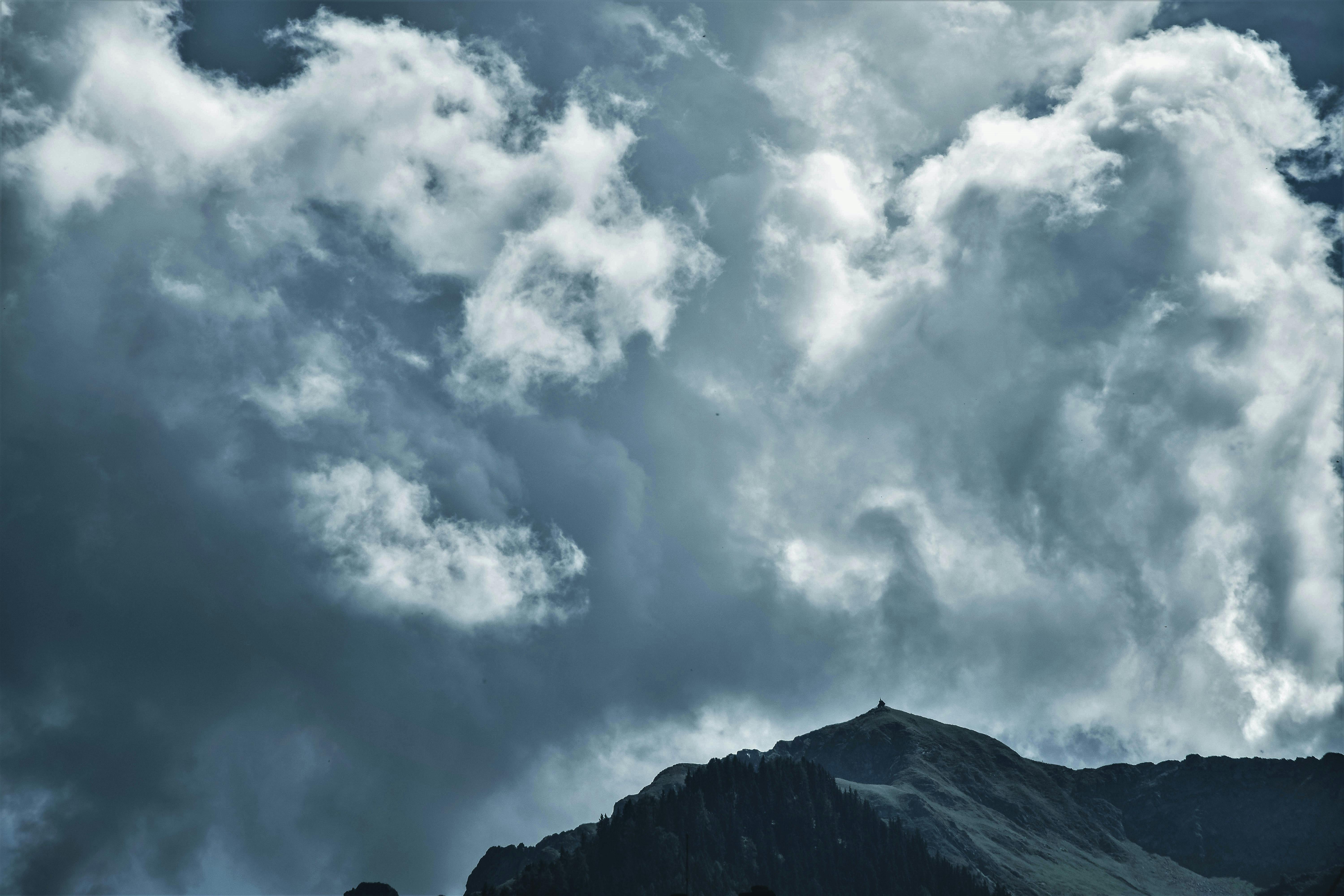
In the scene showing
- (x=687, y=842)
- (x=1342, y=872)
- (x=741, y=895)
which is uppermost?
(x=687, y=842)

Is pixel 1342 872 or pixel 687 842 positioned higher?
pixel 687 842

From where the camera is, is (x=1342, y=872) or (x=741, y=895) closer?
(x=1342, y=872)

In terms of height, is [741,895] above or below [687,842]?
below

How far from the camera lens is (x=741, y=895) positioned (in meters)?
106

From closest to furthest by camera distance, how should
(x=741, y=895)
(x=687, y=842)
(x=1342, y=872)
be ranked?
(x=1342, y=872)
(x=741, y=895)
(x=687, y=842)

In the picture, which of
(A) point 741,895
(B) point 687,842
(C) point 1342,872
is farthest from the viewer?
(B) point 687,842

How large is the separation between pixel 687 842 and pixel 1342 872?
460ft

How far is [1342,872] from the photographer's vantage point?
61.4 meters

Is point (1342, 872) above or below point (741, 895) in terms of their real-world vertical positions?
below

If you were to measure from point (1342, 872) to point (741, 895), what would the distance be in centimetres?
5670

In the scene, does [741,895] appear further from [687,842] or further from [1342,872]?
[687,842]

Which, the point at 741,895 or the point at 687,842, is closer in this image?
the point at 741,895

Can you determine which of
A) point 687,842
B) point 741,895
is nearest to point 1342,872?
point 741,895

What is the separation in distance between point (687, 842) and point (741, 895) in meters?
88.0
